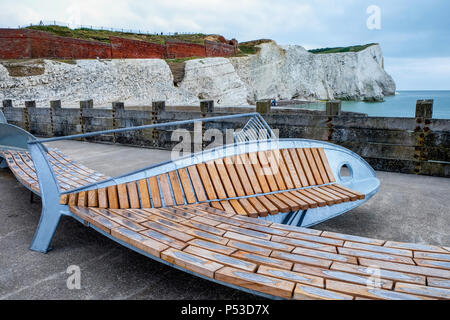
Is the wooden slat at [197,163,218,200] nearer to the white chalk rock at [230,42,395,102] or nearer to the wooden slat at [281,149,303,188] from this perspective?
the wooden slat at [281,149,303,188]

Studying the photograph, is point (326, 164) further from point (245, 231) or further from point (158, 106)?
point (158, 106)

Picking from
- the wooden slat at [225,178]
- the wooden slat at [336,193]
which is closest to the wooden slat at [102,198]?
the wooden slat at [225,178]

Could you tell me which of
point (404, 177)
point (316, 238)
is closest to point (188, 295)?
point (316, 238)

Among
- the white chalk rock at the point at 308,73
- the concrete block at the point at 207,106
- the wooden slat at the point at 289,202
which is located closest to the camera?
the wooden slat at the point at 289,202

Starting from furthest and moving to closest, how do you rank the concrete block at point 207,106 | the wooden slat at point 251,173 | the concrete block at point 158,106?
the concrete block at point 158,106
the concrete block at point 207,106
the wooden slat at point 251,173

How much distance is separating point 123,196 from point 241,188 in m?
1.21

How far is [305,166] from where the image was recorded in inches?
167

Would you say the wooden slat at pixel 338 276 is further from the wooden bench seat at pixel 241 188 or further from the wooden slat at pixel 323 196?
the wooden slat at pixel 323 196

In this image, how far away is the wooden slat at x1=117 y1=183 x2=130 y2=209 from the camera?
3.30 m

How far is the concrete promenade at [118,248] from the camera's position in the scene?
270 cm

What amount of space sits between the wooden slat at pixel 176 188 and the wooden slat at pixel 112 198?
545mm

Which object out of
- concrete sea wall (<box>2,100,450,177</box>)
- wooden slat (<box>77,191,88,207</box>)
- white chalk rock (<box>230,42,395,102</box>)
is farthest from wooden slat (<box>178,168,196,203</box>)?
white chalk rock (<box>230,42,395,102</box>)

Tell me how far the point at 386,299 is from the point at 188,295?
56.2 inches

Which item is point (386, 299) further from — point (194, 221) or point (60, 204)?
point (60, 204)
